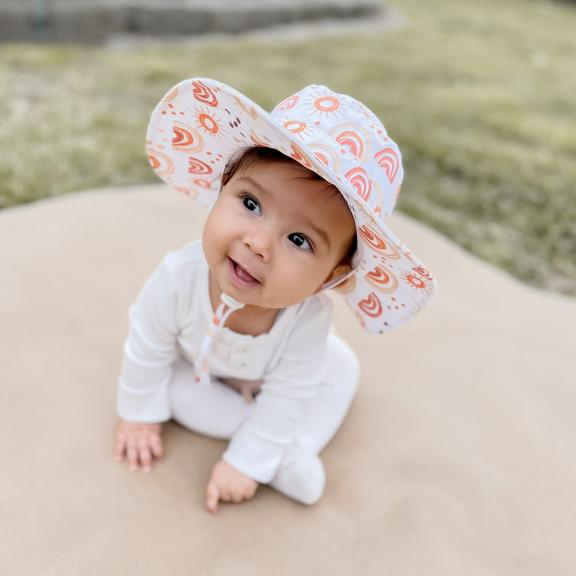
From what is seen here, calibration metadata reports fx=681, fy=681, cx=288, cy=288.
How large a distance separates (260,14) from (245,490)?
12.7 feet

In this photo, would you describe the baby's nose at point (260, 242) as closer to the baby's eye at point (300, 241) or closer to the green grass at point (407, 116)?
the baby's eye at point (300, 241)

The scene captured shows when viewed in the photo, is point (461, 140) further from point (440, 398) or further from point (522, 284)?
point (440, 398)

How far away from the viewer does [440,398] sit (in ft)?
5.10

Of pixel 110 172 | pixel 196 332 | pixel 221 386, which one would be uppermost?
pixel 196 332

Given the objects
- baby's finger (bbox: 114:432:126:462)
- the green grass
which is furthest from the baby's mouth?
the green grass

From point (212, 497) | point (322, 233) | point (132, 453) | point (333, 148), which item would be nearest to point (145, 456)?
point (132, 453)

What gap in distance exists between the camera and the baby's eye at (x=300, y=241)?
1020mm

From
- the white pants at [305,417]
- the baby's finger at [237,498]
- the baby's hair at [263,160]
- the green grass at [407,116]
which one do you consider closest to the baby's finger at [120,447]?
the white pants at [305,417]

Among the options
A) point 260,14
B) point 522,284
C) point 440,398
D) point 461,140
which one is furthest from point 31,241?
point 260,14

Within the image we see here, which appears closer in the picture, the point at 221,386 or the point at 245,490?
the point at 245,490

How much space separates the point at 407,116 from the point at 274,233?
2469 mm

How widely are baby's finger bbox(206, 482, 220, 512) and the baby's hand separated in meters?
0.13

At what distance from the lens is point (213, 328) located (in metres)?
1.18

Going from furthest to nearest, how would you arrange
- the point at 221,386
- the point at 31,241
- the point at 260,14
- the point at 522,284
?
the point at 260,14 < the point at 522,284 < the point at 31,241 < the point at 221,386
